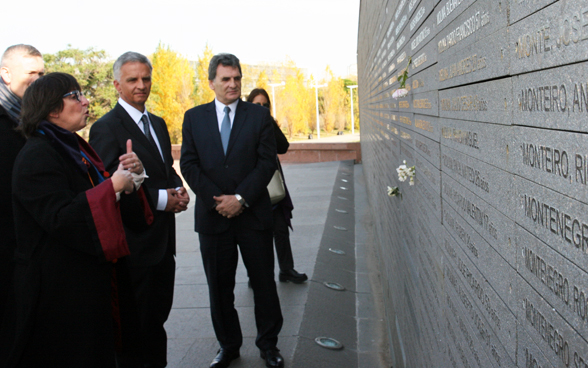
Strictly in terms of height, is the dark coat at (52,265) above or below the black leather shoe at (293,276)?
above

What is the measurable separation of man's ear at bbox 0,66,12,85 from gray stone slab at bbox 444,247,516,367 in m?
2.64

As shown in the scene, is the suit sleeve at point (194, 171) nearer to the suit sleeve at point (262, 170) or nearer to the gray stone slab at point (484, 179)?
the suit sleeve at point (262, 170)

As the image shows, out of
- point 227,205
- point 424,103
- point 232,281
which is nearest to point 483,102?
point 424,103

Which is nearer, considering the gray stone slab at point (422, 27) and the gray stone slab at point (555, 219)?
the gray stone slab at point (555, 219)

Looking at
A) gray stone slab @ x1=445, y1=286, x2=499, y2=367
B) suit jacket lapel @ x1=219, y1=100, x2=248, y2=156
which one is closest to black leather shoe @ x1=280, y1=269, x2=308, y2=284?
suit jacket lapel @ x1=219, y1=100, x2=248, y2=156

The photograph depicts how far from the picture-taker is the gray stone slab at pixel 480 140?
102cm

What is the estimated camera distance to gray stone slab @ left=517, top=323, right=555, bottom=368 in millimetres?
859

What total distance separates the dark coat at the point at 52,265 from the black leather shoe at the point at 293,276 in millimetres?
3088

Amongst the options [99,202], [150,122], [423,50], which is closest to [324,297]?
[150,122]

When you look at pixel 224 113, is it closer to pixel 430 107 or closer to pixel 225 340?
pixel 225 340

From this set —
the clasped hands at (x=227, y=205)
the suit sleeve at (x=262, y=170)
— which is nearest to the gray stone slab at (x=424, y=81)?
the suit sleeve at (x=262, y=170)

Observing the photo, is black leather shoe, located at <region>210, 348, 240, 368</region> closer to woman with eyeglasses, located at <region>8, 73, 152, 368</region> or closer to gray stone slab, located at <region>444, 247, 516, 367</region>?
woman with eyeglasses, located at <region>8, 73, 152, 368</region>

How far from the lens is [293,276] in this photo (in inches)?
215

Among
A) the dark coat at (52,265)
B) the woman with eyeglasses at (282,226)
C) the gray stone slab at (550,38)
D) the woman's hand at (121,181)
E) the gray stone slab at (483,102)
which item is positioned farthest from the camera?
the woman with eyeglasses at (282,226)
